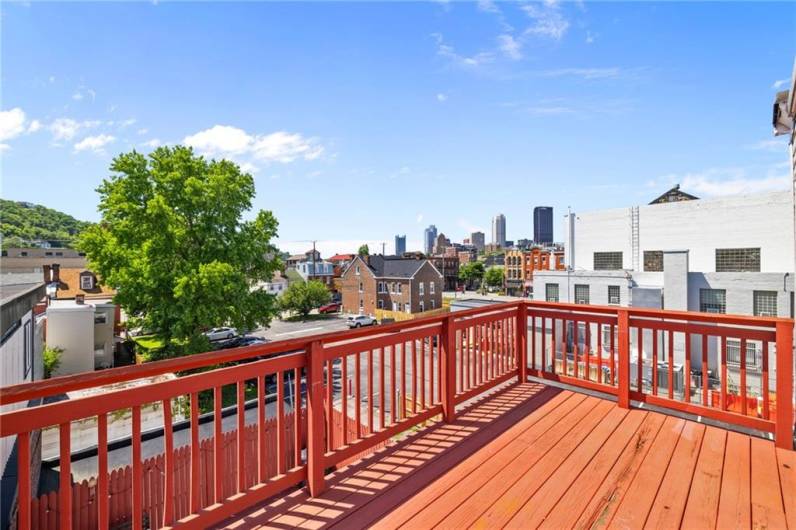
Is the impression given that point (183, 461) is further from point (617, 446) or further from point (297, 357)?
point (617, 446)

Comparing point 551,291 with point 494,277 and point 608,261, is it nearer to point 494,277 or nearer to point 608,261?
point 608,261

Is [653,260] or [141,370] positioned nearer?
[141,370]

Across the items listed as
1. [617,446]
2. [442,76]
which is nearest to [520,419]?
[617,446]

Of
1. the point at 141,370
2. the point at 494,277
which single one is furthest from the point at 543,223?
the point at 141,370

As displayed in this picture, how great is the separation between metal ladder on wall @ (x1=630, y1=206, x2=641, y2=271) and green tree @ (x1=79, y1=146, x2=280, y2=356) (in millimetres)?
21689

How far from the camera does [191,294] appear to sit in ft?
40.0

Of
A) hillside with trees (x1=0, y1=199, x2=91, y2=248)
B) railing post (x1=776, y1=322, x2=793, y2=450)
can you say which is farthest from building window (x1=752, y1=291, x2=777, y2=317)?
hillside with trees (x1=0, y1=199, x2=91, y2=248)

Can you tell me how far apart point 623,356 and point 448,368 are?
1676mm

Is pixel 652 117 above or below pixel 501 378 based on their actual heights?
above

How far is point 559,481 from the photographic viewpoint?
7.54ft

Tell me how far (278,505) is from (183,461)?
341 cm

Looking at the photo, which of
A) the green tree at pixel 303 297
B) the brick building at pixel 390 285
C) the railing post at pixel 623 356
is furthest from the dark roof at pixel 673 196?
the railing post at pixel 623 356

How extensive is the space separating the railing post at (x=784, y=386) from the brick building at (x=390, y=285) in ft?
95.2

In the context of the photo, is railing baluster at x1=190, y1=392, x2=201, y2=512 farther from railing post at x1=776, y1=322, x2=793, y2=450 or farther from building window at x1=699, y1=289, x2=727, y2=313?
building window at x1=699, y1=289, x2=727, y2=313
